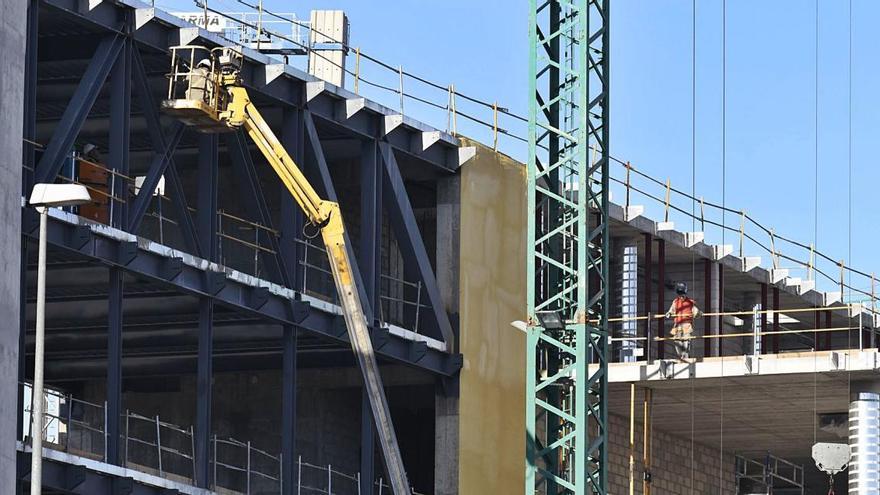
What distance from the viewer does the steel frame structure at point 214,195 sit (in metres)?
37.2

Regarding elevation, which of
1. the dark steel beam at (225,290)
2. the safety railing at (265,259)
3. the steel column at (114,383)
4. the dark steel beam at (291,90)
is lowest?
the steel column at (114,383)

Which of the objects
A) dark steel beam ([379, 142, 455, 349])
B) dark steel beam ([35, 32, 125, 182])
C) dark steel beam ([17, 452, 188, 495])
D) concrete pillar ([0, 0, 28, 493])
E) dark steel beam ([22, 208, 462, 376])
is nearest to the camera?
concrete pillar ([0, 0, 28, 493])

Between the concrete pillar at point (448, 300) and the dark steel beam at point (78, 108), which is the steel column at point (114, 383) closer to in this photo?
the dark steel beam at point (78, 108)

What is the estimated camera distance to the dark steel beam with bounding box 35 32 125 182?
119 ft

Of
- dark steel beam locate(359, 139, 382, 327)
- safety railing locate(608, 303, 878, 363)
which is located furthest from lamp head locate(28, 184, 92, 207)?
safety railing locate(608, 303, 878, 363)

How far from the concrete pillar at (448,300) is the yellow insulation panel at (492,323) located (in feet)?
0.54

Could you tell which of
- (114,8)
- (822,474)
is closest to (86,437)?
(114,8)

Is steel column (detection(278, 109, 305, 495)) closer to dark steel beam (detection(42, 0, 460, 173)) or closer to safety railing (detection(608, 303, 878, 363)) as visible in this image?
dark steel beam (detection(42, 0, 460, 173))

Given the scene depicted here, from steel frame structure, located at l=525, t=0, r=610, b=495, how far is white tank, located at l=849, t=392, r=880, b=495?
18.9ft

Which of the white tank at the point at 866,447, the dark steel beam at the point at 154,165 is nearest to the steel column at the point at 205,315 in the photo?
the dark steel beam at the point at 154,165

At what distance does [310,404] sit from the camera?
50812mm

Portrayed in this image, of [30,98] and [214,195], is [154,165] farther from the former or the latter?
[30,98]

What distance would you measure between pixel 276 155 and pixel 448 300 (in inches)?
380

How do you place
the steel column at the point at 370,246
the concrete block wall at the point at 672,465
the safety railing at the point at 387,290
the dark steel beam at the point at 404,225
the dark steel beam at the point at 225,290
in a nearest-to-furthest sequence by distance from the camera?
1. the dark steel beam at the point at 225,290
2. the steel column at the point at 370,246
3. the dark steel beam at the point at 404,225
4. the safety railing at the point at 387,290
5. the concrete block wall at the point at 672,465
